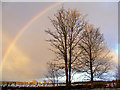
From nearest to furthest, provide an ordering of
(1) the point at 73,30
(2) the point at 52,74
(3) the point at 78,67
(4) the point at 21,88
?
(4) the point at 21,88 < (1) the point at 73,30 < (3) the point at 78,67 < (2) the point at 52,74

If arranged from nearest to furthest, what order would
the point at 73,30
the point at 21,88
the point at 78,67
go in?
the point at 21,88, the point at 73,30, the point at 78,67

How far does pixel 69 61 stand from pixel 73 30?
2.90m

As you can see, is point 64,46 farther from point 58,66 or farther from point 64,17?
point 64,17

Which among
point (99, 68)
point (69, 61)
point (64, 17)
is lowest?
point (99, 68)

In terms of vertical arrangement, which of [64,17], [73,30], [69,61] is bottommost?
[69,61]

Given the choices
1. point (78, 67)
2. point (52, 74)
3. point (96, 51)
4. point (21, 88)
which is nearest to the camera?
point (21, 88)

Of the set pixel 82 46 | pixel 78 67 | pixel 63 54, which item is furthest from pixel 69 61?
pixel 82 46

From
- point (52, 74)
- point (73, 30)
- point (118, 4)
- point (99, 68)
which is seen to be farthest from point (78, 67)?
point (52, 74)

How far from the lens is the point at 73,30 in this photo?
44.5 ft

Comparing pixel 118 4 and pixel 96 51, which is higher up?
pixel 118 4

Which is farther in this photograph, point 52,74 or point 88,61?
point 52,74

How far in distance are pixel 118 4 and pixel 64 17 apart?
236 inches

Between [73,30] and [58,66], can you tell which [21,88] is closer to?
[58,66]

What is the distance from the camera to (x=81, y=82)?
54.6 ft
